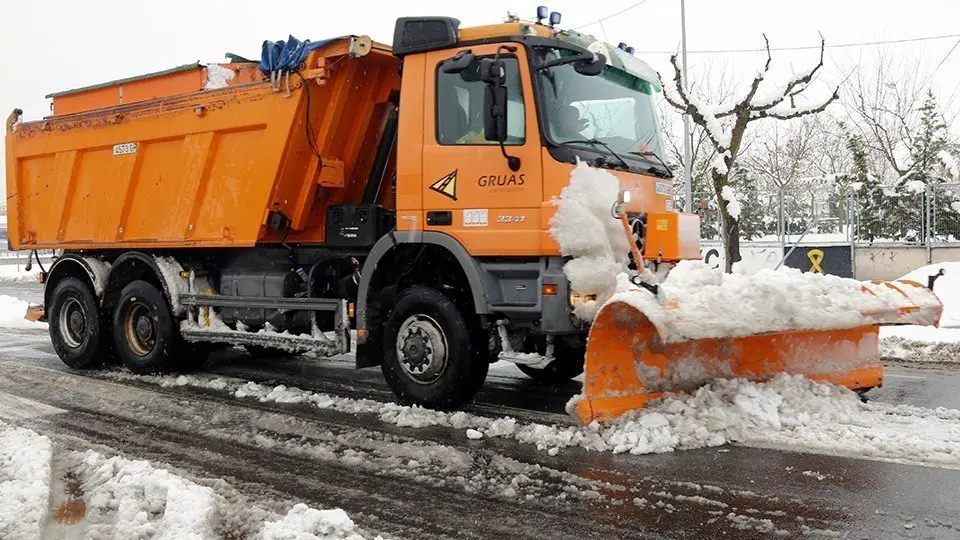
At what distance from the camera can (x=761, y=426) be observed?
17.0 ft

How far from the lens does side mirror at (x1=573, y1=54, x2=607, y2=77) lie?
222 inches

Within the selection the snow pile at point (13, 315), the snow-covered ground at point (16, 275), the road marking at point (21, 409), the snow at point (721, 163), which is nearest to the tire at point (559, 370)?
the road marking at point (21, 409)

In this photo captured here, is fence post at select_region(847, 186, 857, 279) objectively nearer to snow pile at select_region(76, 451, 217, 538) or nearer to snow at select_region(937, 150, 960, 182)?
snow at select_region(937, 150, 960, 182)

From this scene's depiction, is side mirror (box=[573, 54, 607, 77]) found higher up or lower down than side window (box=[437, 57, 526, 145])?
higher up

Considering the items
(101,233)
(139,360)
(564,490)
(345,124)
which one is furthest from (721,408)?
(101,233)

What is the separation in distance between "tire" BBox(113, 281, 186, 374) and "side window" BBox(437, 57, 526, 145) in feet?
12.9

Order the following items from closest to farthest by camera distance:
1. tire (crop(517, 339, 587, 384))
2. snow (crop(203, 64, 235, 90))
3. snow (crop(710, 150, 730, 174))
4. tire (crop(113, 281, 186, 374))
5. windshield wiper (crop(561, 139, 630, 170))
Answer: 1. windshield wiper (crop(561, 139, 630, 170))
2. tire (crop(517, 339, 587, 384))
3. snow (crop(203, 64, 235, 90))
4. tire (crop(113, 281, 186, 374))
5. snow (crop(710, 150, 730, 174))

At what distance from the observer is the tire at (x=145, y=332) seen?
26.9ft

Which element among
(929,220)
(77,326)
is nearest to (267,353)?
(77,326)

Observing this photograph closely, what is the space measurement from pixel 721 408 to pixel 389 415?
2418 mm

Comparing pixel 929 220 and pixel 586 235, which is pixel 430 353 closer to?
pixel 586 235

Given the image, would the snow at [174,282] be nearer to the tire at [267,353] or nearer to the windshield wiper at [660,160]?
the tire at [267,353]

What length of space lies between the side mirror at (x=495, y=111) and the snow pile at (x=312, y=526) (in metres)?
2.83

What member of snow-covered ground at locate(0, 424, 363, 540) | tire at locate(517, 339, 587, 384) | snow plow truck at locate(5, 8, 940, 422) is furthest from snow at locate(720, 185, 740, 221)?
snow-covered ground at locate(0, 424, 363, 540)
